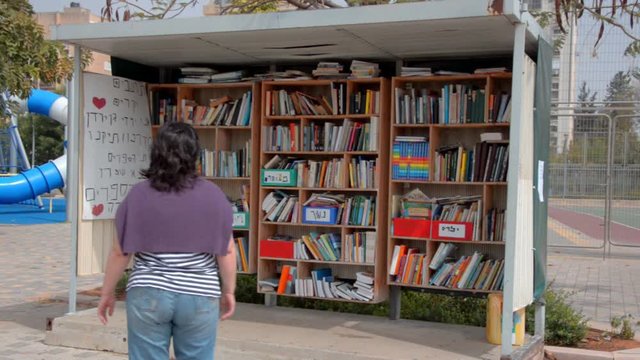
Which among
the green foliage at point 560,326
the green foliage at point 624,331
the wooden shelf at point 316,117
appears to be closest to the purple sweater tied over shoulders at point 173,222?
the wooden shelf at point 316,117

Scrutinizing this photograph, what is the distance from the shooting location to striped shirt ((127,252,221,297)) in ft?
13.0

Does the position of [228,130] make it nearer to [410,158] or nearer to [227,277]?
[410,158]

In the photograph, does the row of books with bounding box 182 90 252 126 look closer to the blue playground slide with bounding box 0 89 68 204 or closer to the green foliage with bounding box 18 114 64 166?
the blue playground slide with bounding box 0 89 68 204

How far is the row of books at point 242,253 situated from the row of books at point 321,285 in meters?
0.31

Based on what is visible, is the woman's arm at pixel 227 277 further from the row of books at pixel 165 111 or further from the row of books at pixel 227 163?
the row of books at pixel 165 111

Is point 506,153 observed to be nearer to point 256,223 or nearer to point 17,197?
point 256,223

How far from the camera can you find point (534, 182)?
6.96 metres

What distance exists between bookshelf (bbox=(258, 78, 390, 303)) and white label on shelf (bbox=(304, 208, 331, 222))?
0.01 m

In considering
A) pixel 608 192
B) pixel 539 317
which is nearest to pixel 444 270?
pixel 539 317

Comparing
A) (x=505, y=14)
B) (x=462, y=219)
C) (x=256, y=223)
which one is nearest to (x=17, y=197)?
(x=256, y=223)

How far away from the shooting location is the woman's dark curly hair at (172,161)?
13.3 ft

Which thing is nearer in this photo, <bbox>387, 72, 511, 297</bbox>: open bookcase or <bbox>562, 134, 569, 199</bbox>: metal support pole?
<bbox>387, 72, 511, 297</bbox>: open bookcase

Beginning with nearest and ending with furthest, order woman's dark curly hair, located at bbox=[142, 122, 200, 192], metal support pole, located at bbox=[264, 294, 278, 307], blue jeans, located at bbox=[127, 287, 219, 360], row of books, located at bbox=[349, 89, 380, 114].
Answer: blue jeans, located at bbox=[127, 287, 219, 360] → woman's dark curly hair, located at bbox=[142, 122, 200, 192] → row of books, located at bbox=[349, 89, 380, 114] → metal support pole, located at bbox=[264, 294, 278, 307]

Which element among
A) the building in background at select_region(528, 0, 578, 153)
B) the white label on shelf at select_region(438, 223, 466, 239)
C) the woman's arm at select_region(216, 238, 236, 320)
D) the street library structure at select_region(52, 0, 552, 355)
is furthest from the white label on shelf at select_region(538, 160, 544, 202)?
the building in background at select_region(528, 0, 578, 153)
